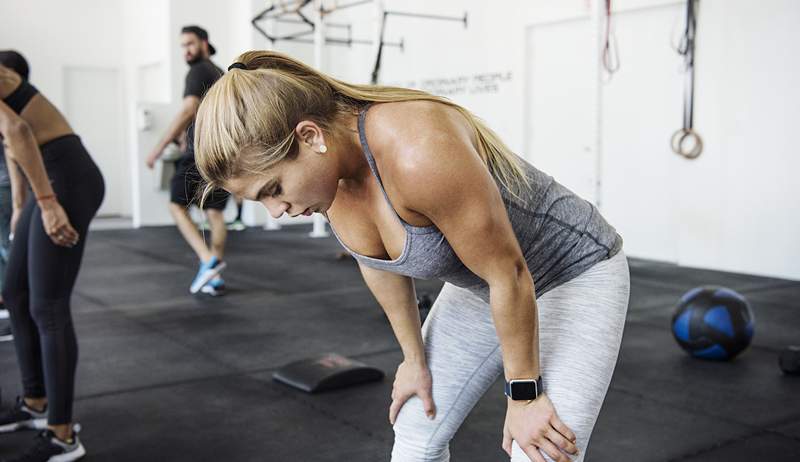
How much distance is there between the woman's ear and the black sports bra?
1.47 metres

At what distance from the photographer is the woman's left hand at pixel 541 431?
3.61 feet

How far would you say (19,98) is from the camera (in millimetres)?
2129

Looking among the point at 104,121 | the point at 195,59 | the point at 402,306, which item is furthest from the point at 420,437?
the point at 104,121

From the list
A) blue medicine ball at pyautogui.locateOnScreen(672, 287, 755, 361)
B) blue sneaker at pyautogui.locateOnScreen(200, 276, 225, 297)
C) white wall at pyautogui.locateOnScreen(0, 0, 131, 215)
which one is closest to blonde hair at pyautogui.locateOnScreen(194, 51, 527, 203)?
blue medicine ball at pyautogui.locateOnScreen(672, 287, 755, 361)

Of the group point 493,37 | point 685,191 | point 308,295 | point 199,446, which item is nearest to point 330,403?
point 199,446

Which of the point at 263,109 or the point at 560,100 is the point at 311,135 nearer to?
the point at 263,109

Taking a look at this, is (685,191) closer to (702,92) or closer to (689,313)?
(702,92)

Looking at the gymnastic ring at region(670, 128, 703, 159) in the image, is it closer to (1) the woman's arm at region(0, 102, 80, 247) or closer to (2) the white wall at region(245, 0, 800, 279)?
(2) the white wall at region(245, 0, 800, 279)

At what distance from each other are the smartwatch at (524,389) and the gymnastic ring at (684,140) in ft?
16.6

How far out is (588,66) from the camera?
6.52 m

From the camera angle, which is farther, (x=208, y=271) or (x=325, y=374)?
(x=208, y=271)

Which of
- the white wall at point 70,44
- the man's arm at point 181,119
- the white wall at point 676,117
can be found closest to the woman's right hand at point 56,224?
the man's arm at point 181,119

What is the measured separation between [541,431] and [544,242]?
294 mm

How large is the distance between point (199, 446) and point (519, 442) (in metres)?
1.41
